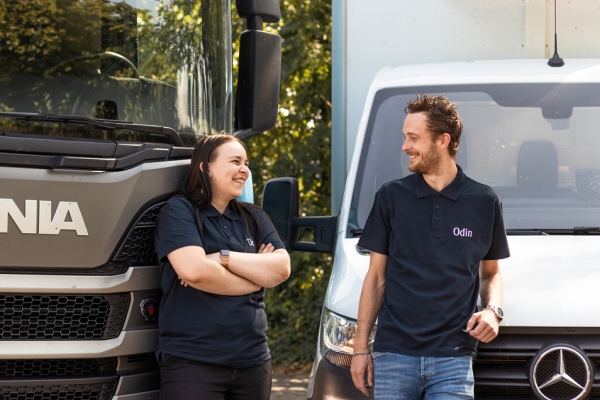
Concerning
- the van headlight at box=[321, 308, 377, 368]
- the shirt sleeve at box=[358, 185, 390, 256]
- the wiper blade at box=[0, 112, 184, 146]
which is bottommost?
the van headlight at box=[321, 308, 377, 368]

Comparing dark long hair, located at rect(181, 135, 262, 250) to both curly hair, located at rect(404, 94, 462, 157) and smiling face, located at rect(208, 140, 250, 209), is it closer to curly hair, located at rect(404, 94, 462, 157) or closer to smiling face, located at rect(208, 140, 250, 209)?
smiling face, located at rect(208, 140, 250, 209)

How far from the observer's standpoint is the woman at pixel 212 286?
4.19m

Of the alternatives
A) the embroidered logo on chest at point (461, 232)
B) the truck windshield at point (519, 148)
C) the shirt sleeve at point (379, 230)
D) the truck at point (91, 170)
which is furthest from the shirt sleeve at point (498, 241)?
the truck at point (91, 170)

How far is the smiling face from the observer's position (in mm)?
4434

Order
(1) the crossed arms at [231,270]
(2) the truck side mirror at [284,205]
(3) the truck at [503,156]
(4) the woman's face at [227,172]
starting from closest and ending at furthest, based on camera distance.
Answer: (3) the truck at [503,156]
(1) the crossed arms at [231,270]
(4) the woman's face at [227,172]
(2) the truck side mirror at [284,205]

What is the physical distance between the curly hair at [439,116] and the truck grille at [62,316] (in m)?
1.50

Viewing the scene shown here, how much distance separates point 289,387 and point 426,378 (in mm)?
5993

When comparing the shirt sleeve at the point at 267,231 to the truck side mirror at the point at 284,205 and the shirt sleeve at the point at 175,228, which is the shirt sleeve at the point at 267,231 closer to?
the truck side mirror at the point at 284,205

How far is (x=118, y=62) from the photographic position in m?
4.71

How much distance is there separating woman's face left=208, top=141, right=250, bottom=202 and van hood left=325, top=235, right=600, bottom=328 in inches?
23.2

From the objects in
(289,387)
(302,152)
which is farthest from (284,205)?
(302,152)

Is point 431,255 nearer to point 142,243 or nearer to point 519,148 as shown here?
point 142,243

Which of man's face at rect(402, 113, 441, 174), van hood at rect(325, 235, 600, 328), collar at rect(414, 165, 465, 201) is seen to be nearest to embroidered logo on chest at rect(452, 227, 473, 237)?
collar at rect(414, 165, 465, 201)

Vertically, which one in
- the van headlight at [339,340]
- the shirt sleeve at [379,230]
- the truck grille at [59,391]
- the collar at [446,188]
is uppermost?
the collar at [446,188]
